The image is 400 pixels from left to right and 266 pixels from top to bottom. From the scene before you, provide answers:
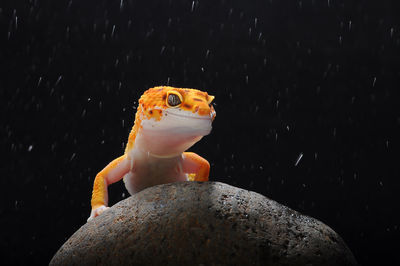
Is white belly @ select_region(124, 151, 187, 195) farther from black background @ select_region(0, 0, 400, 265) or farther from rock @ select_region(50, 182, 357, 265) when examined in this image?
black background @ select_region(0, 0, 400, 265)

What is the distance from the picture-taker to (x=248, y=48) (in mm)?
6258

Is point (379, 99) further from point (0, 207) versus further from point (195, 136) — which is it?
point (0, 207)

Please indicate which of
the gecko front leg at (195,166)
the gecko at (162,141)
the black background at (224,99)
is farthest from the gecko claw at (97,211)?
the black background at (224,99)

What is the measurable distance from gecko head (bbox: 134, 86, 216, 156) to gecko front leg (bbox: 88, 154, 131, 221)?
30 centimetres

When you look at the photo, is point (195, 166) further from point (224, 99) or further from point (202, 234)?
point (224, 99)

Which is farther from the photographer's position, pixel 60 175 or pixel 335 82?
pixel 335 82

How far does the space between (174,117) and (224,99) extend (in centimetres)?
390

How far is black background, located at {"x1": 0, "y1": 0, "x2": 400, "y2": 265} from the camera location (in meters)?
5.87

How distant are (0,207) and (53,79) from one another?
2255 mm

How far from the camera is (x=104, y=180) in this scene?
8.73ft

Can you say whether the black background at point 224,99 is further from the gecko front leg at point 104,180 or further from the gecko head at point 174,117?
the gecko head at point 174,117

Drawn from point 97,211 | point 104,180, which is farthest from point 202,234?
point 104,180

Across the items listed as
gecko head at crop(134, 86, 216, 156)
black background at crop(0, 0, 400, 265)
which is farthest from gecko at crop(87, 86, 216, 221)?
black background at crop(0, 0, 400, 265)

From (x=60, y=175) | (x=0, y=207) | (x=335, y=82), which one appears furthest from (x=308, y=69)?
(x=0, y=207)
